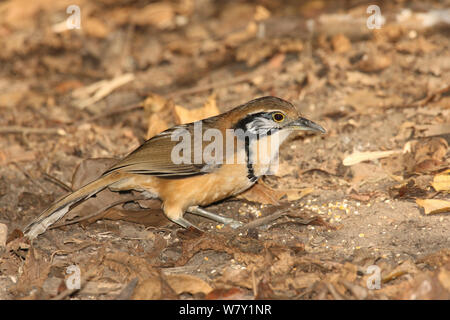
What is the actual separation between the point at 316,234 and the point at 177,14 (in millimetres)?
6219

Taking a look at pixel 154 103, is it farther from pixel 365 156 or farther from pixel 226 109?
pixel 365 156

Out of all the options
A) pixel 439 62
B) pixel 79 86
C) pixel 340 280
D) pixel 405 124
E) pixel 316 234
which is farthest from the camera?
pixel 79 86

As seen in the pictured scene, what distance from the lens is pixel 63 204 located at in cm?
574

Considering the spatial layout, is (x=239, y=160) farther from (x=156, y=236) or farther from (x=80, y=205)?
(x=80, y=205)

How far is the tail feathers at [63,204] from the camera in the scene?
18.5 feet

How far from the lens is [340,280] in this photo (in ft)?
14.8

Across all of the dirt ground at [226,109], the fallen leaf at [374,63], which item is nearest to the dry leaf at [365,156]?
the dirt ground at [226,109]

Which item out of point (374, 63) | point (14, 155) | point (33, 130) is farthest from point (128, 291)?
point (374, 63)

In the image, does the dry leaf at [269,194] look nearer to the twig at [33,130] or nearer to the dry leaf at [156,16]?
the twig at [33,130]

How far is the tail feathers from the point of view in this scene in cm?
564

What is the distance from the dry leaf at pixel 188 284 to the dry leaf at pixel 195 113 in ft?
9.02

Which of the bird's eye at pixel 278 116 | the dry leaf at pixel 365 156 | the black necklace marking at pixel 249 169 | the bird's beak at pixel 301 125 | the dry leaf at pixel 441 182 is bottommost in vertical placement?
the dry leaf at pixel 441 182

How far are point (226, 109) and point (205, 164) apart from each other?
2066mm
